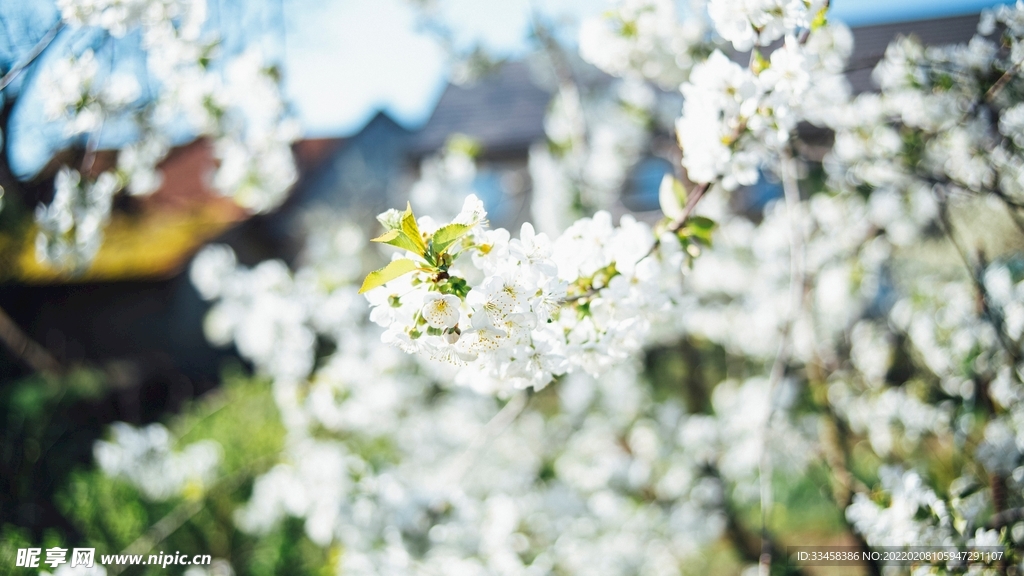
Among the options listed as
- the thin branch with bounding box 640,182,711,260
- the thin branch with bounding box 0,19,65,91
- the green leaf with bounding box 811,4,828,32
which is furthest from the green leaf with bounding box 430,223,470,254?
the thin branch with bounding box 0,19,65,91

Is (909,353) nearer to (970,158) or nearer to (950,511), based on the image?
(970,158)

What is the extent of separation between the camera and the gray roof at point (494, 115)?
11.3m

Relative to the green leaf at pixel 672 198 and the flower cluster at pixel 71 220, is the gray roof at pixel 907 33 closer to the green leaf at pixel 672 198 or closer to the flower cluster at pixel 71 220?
the green leaf at pixel 672 198

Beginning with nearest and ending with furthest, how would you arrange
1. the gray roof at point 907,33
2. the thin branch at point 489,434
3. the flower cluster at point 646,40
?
the thin branch at point 489,434, the flower cluster at point 646,40, the gray roof at point 907,33

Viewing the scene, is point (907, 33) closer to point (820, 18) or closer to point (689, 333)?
point (689, 333)

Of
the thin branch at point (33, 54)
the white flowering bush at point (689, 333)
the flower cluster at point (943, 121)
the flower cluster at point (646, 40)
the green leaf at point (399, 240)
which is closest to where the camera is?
the green leaf at point (399, 240)

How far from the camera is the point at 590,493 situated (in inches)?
143

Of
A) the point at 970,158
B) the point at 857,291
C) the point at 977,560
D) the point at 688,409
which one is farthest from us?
the point at 688,409

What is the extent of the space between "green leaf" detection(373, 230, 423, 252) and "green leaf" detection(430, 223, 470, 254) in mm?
39

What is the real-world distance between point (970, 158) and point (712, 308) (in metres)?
2.32

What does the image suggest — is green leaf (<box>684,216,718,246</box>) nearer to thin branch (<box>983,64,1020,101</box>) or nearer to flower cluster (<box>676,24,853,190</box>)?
flower cluster (<box>676,24,853,190</box>)

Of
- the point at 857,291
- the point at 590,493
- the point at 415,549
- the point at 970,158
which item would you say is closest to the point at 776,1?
the point at 970,158

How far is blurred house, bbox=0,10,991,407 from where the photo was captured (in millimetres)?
7734

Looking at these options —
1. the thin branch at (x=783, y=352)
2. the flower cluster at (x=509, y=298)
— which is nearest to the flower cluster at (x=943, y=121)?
the thin branch at (x=783, y=352)
